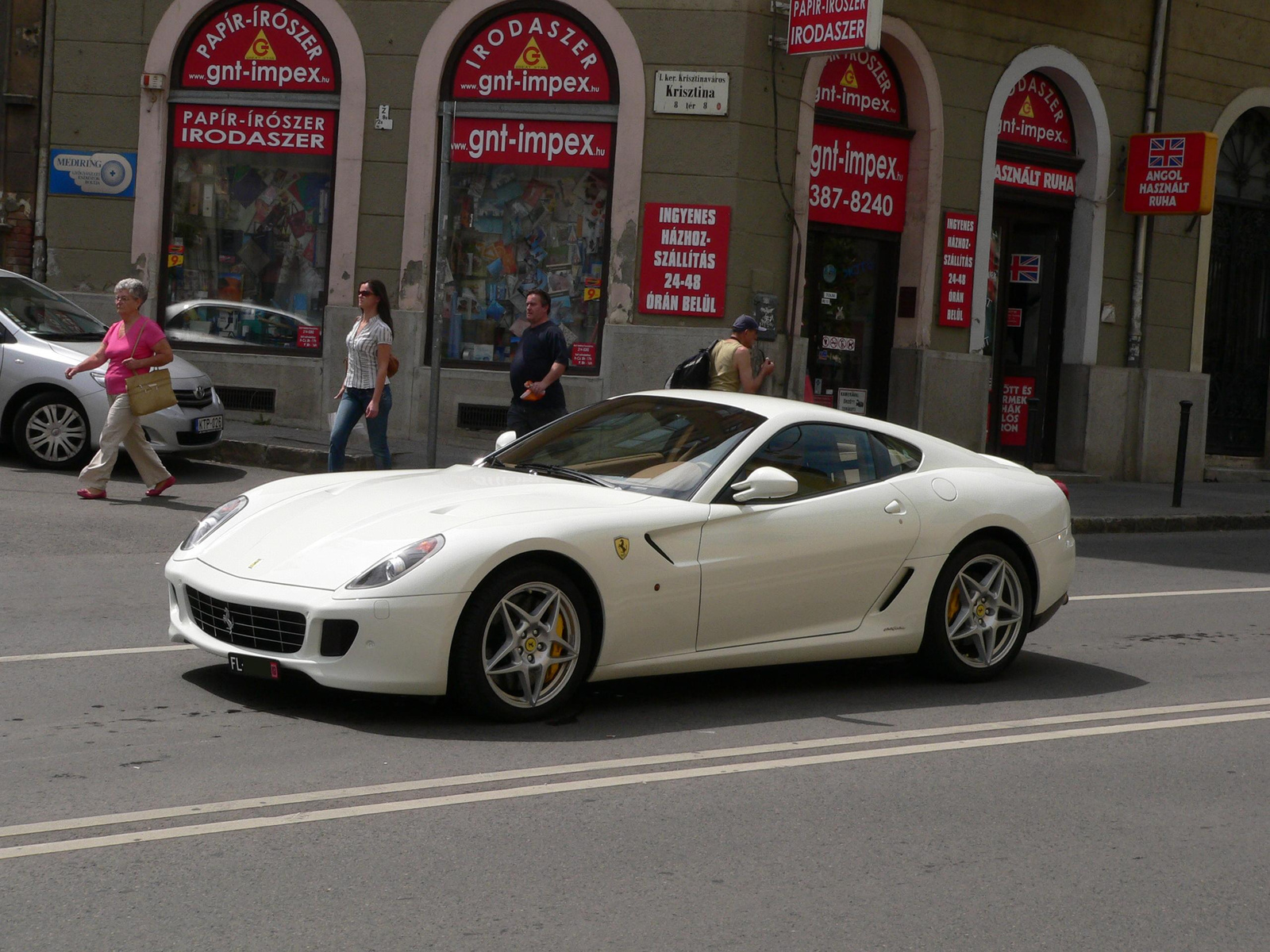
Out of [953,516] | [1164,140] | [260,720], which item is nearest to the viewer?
[260,720]

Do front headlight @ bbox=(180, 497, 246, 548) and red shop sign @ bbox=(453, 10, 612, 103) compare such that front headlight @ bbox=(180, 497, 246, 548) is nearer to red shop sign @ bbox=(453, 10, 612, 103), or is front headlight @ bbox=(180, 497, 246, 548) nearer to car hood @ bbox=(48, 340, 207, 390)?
car hood @ bbox=(48, 340, 207, 390)

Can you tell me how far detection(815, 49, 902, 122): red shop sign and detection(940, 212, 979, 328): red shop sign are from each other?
1.39m

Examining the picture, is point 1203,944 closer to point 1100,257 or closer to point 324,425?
point 324,425

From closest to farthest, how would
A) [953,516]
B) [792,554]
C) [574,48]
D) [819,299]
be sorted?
[792,554] → [953,516] → [574,48] → [819,299]

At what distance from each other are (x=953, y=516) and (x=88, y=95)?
42.9ft

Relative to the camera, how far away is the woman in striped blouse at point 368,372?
1238 centimetres

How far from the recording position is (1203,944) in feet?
13.6

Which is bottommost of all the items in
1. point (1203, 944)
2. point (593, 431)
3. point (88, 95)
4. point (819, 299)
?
point (1203, 944)

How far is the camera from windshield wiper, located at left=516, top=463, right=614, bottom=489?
668 centimetres

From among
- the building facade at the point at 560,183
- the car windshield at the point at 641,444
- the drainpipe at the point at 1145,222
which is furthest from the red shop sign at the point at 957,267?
the car windshield at the point at 641,444

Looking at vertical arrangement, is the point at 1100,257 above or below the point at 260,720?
above

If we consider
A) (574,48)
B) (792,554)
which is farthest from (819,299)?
(792,554)

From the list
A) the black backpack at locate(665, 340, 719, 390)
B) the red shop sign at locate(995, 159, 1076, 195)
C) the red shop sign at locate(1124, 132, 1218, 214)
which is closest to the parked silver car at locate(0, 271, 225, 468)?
the black backpack at locate(665, 340, 719, 390)

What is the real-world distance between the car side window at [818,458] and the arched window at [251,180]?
1082cm
